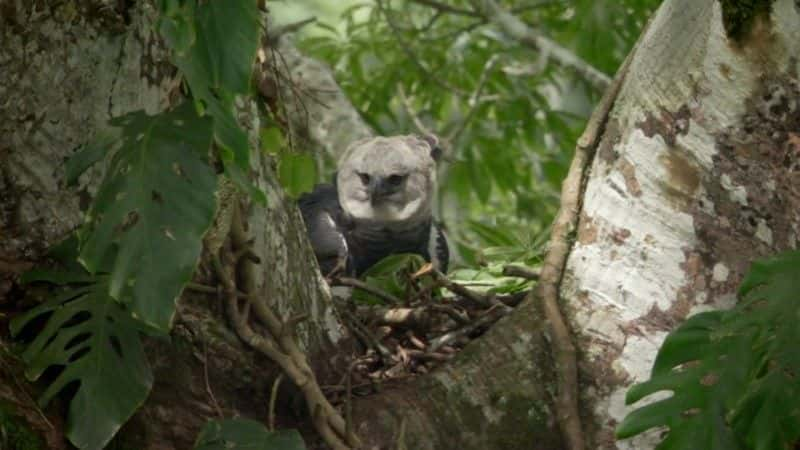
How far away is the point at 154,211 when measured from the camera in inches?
81.1

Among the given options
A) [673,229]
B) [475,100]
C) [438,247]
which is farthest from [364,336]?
[475,100]

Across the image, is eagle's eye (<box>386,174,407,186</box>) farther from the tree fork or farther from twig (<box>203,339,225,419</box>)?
twig (<box>203,339,225,419</box>)

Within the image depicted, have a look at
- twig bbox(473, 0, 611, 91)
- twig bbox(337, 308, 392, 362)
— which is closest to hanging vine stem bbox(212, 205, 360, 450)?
twig bbox(337, 308, 392, 362)

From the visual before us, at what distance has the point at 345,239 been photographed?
4.86 metres

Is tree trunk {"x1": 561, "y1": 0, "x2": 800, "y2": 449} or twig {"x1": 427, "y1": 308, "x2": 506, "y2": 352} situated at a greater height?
tree trunk {"x1": 561, "y1": 0, "x2": 800, "y2": 449}

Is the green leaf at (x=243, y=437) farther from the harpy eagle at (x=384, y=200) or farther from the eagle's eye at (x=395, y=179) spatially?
the eagle's eye at (x=395, y=179)

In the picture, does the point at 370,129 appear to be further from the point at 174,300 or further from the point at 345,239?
the point at 174,300

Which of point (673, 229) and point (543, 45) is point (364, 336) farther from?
point (543, 45)

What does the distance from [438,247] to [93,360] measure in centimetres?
300

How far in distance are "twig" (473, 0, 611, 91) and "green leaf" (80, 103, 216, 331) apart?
330cm

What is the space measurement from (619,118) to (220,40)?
98 centimetres

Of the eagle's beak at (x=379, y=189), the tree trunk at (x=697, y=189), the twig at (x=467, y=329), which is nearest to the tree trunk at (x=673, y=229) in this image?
the tree trunk at (x=697, y=189)

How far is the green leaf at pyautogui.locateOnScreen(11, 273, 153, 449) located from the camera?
2.16 m

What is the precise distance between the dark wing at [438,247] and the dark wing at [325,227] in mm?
383
